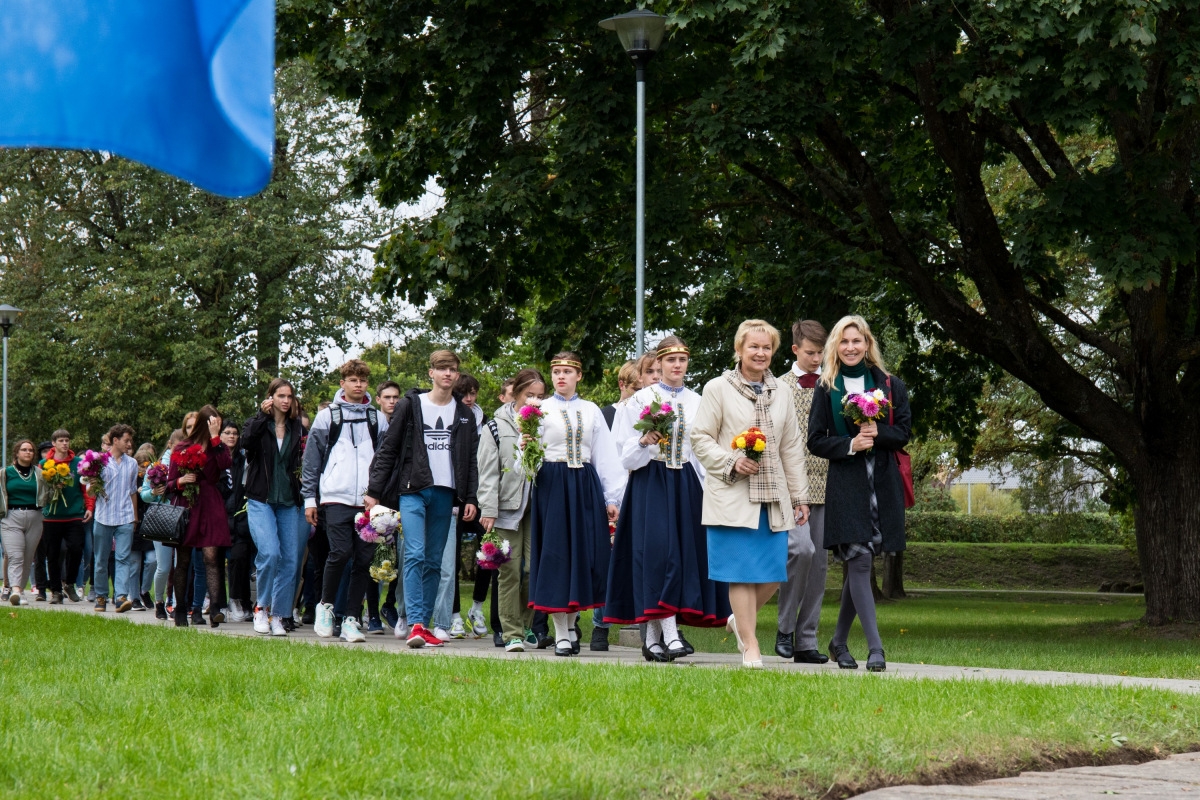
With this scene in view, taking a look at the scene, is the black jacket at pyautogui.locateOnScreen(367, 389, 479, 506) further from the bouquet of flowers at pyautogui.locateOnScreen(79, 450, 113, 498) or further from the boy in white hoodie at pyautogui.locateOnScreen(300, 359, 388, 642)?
the bouquet of flowers at pyautogui.locateOnScreen(79, 450, 113, 498)

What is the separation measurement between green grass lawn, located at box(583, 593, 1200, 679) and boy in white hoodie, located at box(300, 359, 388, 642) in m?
3.24

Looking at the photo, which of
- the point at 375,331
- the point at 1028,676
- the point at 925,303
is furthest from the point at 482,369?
the point at 1028,676

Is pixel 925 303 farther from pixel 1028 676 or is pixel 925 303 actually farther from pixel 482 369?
pixel 482 369

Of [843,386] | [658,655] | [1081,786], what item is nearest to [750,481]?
[843,386]

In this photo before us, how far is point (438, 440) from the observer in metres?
11.5

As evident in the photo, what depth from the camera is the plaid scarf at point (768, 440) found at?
9.04 m

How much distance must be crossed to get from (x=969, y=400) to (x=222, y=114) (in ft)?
64.2

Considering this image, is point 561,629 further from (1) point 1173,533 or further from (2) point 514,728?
(1) point 1173,533

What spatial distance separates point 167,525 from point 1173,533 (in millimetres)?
11620

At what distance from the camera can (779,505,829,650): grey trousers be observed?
32.4 feet

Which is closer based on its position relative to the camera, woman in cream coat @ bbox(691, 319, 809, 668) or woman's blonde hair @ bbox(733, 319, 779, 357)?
woman in cream coat @ bbox(691, 319, 809, 668)

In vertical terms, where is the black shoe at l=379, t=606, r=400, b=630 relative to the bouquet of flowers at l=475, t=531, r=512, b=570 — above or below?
below

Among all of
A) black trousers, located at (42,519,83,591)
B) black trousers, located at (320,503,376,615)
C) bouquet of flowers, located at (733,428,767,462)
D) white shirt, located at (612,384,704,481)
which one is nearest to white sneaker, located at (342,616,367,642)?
black trousers, located at (320,503,376,615)

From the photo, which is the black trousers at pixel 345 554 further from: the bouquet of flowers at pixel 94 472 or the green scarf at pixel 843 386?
the bouquet of flowers at pixel 94 472
